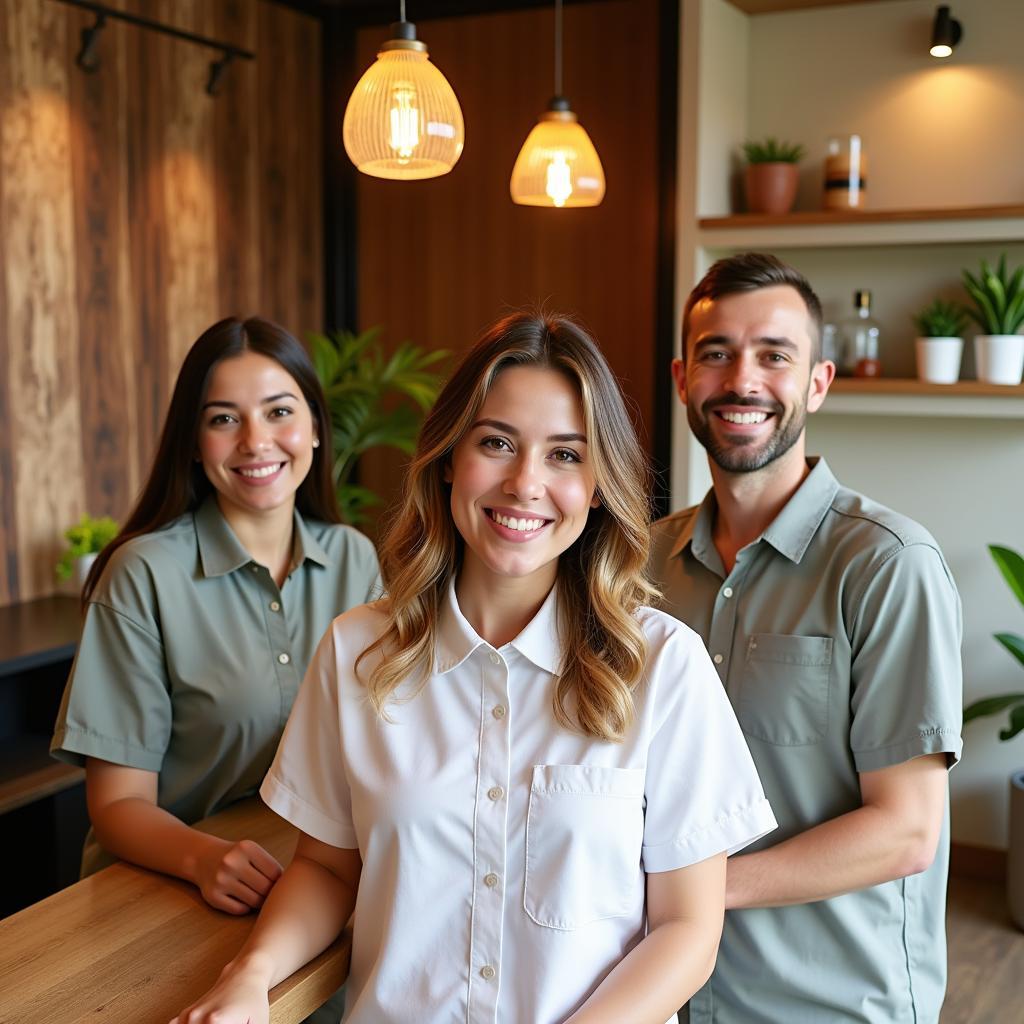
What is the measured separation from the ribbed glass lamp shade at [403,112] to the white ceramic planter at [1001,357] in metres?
1.85

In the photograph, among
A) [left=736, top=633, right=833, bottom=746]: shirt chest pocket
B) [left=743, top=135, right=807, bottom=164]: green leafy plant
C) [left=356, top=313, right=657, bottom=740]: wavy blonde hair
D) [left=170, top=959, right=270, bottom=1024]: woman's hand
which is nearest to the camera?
[left=170, top=959, right=270, bottom=1024]: woman's hand

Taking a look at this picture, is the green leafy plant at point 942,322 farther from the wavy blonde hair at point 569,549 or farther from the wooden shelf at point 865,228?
the wavy blonde hair at point 569,549

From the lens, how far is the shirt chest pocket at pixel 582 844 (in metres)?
1.35

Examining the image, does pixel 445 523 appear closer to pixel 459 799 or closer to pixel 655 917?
pixel 459 799

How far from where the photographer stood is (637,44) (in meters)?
4.05

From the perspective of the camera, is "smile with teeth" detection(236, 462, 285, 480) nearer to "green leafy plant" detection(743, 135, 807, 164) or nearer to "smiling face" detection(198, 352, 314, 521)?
"smiling face" detection(198, 352, 314, 521)

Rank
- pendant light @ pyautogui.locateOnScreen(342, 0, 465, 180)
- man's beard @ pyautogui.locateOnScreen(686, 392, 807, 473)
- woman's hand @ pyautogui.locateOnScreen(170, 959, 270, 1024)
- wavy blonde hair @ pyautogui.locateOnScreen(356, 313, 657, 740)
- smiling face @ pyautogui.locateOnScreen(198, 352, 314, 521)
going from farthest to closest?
smiling face @ pyautogui.locateOnScreen(198, 352, 314, 521)
pendant light @ pyautogui.locateOnScreen(342, 0, 465, 180)
man's beard @ pyautogui.locateOnScreen(686, 392, 807, 473)
wavy blonde hair @ pyautogui.locateOnScreen(356, 313, 657, 740)
woman's hand @ pyautogui.locateOnScreen(170, 959, 270, 1024)

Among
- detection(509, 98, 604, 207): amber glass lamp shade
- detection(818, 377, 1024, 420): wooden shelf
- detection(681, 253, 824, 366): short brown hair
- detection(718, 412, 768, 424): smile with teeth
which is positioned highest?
detection(509, 98, 604, 207): amber glass lamp shade

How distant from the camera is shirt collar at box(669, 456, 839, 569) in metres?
1.81

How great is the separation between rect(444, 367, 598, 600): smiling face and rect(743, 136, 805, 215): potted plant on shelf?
7.95 feet

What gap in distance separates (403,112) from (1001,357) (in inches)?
78.6

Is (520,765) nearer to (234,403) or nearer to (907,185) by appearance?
(234,403)

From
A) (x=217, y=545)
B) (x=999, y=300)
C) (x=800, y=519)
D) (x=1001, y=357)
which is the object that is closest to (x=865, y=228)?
(x=999, y=300)

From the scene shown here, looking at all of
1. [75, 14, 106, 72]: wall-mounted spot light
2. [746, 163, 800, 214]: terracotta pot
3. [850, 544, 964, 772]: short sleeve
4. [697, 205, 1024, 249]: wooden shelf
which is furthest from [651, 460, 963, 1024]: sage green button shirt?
[75, 14, 106, 72]: wall-mounted spot light
